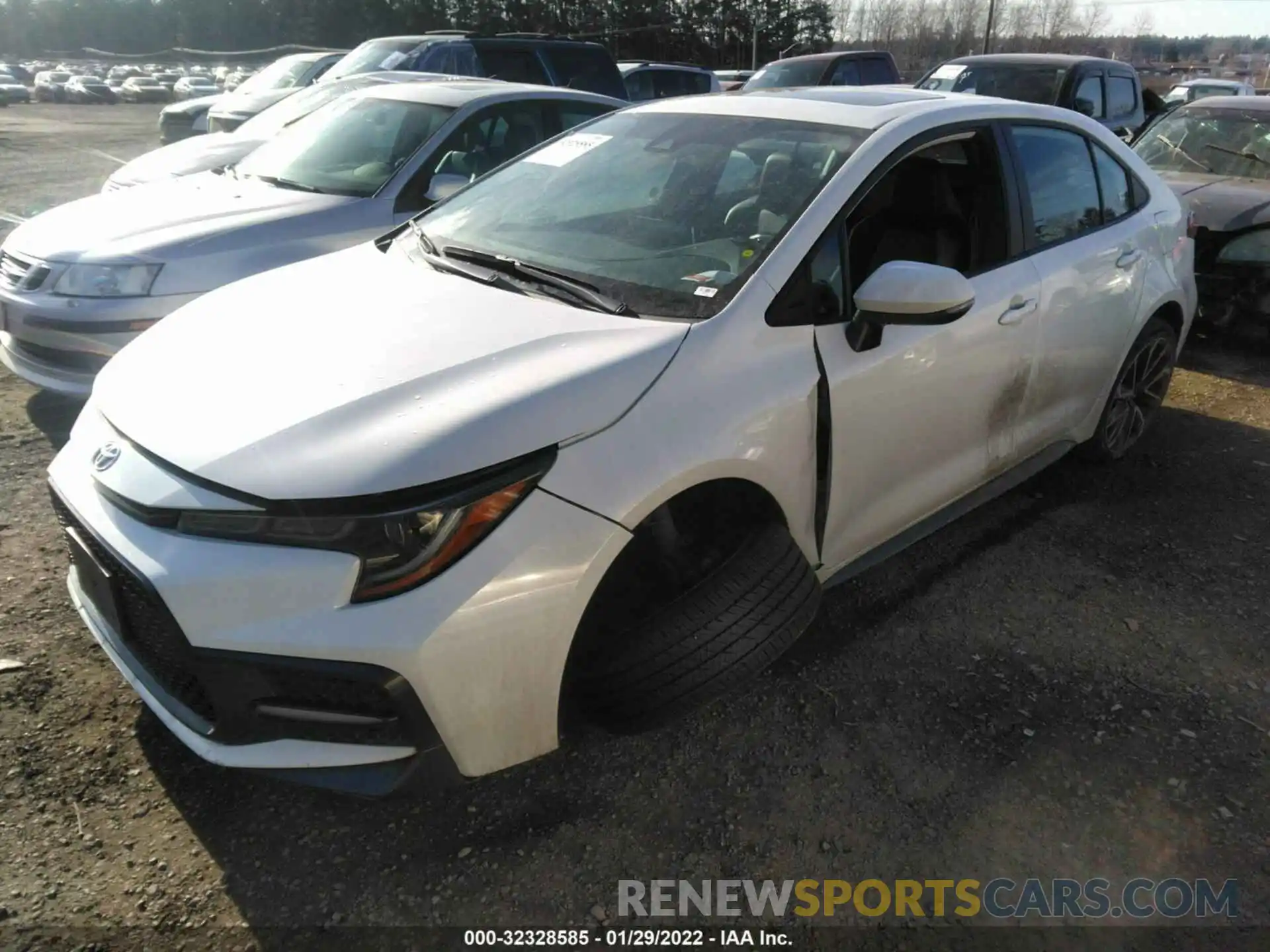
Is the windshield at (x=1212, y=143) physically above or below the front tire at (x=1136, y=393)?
above

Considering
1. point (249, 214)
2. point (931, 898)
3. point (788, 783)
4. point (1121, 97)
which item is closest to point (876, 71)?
point (1121, 97)

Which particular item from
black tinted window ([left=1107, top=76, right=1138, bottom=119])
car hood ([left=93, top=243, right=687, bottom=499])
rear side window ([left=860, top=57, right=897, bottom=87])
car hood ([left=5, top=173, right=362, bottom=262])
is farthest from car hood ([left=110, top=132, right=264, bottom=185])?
rear side window ([left=860, top=57, right=897, bottom=87])

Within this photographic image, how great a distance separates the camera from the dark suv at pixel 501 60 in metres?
9.99

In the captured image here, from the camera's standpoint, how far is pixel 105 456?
227 centimetres

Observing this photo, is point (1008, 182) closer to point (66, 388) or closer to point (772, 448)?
point (772, 448)

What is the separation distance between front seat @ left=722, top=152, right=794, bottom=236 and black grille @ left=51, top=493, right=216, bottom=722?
1.80 metres

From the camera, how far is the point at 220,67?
53562mm

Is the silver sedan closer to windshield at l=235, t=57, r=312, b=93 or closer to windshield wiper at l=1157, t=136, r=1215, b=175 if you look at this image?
windshield wiper at l=1157, t=136, r=1215, b=175

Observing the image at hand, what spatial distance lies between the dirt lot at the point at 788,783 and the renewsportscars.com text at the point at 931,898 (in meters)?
0.03

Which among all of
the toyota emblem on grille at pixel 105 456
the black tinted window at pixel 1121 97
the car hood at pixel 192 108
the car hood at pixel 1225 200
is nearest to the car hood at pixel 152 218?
the toyota emblem on grille at pixel 105 456

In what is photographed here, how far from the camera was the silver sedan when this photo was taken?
165 inches

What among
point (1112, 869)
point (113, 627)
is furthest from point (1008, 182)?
point (113, 627)

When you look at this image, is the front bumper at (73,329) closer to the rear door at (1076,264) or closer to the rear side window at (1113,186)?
the rear door at (1076,264)

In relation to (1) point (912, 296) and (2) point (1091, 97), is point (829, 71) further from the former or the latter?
(1) point (912, 296)
